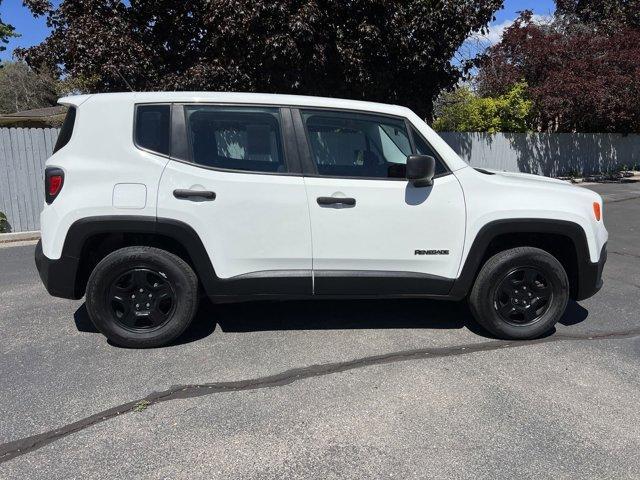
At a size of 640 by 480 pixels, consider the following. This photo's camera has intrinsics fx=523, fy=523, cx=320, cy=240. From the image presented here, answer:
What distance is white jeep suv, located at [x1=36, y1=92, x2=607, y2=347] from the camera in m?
3.72

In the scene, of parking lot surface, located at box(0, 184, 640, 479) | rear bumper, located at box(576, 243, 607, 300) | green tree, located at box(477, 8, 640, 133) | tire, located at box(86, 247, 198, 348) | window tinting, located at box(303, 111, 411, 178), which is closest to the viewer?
parking lot surface, located at box(0, 184, 640, 479)

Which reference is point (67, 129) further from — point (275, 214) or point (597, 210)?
point (597, 210)

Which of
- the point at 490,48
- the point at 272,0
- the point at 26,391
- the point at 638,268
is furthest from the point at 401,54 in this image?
the point at 490,48

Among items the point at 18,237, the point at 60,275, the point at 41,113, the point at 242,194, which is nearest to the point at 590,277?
the point at 242,194

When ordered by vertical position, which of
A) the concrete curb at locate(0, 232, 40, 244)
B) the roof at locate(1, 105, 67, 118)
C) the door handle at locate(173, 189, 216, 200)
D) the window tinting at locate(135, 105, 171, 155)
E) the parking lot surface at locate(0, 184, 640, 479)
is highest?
the roof at locate(1, 105, 67, 118)

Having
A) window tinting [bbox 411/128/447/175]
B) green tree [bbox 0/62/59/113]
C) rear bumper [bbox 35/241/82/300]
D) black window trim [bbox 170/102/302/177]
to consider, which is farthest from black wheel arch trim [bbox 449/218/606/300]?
green tree [bbox 0/62/59/113]

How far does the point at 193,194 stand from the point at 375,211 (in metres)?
1.32

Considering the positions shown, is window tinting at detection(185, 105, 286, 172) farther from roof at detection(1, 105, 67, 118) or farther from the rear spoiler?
roof at detection(1, 105, 67, 118)

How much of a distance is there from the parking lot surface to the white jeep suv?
1.35ft

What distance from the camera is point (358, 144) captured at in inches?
159

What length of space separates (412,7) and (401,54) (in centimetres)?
91

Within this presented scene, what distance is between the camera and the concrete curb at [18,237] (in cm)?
900

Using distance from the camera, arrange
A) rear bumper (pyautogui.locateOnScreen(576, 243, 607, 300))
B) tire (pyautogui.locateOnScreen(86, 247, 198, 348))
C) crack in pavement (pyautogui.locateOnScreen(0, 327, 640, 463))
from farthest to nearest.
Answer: rear bumper (pyautogui.locateOnScreen(576, 243, 607, 300)) → tire (pyautogui.locateOnScreen(86, 247, 198, 348)) → crack in pavement (pyautogui.locateOnScreen(0, 327, 640, 463))

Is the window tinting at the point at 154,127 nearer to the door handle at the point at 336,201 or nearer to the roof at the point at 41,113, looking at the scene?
the door handle at the point at 336,201
